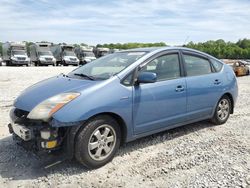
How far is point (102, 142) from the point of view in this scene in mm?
3600

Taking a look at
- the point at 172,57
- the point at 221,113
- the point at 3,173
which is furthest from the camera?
the point at 221,113

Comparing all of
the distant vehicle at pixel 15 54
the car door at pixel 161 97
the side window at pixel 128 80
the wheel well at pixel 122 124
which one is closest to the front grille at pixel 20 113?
the wheel well at pixel 122 124

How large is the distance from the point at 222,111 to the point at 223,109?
50 mm

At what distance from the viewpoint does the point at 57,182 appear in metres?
3.23

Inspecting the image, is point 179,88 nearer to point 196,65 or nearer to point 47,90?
point 196,65

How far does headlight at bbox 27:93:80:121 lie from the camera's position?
327 centimetres

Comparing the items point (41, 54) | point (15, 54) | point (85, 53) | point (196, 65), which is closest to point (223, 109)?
point (196, 65)

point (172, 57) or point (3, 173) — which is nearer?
point (3, 173)

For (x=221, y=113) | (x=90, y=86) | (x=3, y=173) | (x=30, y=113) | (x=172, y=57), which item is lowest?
(x=3, y=173)

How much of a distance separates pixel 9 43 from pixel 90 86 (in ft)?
98.6

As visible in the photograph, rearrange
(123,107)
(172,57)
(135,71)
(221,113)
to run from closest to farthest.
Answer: (123,107) → (135,71) → (172,57) → (221,113)

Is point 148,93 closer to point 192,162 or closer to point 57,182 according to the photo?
point 192,162

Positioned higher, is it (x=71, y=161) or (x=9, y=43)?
(x=9, y=43)

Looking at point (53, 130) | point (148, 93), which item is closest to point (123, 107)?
point (148, 93)
